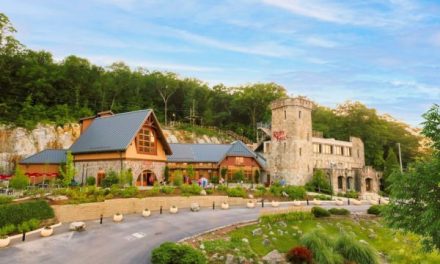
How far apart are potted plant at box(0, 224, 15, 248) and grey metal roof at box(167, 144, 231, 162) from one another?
92.1 ft

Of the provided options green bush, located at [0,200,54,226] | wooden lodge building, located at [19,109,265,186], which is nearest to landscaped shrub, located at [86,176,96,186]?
wooden lodge building, located at [19,109,265,186]

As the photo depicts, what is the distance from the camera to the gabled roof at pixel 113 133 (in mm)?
35875

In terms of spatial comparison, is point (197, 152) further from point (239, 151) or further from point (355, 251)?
point (355, 251)

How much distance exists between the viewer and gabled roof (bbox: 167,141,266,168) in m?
50.2

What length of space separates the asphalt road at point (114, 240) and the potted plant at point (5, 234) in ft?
1.11

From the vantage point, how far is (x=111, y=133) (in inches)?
1508

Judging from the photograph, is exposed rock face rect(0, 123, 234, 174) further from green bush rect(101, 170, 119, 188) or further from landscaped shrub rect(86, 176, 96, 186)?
green bush rect(101, 170, 119, 188)

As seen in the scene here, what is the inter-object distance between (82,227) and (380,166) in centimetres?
5851

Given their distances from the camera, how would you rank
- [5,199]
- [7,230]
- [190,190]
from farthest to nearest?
[190,190]
[5,199]
[7,230]

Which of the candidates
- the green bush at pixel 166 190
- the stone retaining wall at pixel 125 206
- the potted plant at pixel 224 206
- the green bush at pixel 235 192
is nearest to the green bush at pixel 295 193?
the green bush at pixel 235 192

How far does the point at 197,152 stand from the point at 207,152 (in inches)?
60.8

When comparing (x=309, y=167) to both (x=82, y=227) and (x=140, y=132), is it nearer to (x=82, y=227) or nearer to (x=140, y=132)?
(x=140, y=132)

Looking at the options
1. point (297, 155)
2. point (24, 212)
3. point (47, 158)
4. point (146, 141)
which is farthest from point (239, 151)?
point (24, 212)

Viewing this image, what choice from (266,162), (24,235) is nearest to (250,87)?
(266,162)
